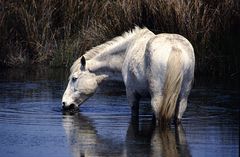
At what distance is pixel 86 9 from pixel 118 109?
6096 millimetres

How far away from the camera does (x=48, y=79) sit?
15859 mm

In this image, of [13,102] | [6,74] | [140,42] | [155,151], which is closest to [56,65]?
[6,74]

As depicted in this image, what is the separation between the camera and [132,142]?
9.41 metres

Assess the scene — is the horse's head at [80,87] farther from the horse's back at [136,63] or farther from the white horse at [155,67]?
the horse's back at [136,63]

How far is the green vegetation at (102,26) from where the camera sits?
15406 millimetres

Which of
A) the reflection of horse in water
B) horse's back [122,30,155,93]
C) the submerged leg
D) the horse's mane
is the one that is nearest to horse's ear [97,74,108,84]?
the horse's mane

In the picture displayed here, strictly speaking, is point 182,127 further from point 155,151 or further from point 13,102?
point 13,102

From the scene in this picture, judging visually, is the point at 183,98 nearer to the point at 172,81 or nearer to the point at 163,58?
the point at 172,81

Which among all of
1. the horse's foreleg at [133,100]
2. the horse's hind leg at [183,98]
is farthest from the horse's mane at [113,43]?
the horse's hind leg at [183,98]

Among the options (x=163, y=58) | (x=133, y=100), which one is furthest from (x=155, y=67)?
(x=133, y=100)

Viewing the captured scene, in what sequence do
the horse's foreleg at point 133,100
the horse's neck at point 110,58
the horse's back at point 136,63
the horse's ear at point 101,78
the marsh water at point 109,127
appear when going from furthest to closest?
the horse's ear at point 101,78 → the horse's neck at point 110,58 → the horse's foreleg at point 133,100 → the horse's back at point 136,63 → the marsh water at point 109,127

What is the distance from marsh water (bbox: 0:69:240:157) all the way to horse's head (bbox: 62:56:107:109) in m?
0.18

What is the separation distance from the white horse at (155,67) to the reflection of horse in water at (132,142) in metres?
0.33

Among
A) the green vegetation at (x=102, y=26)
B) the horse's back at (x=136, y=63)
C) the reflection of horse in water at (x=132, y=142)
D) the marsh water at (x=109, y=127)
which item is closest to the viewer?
the reflection of horse in water at (x=132, y=142)
